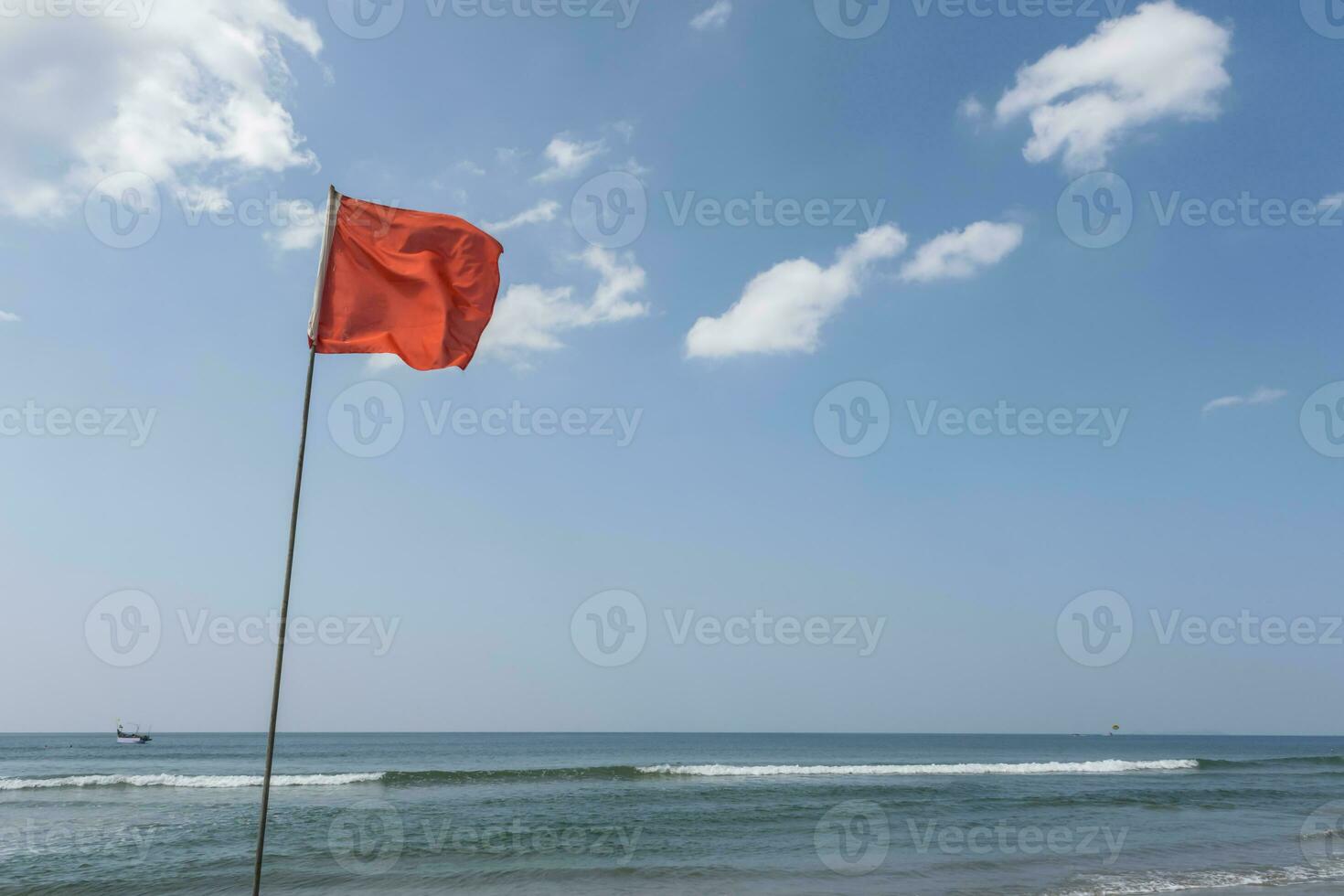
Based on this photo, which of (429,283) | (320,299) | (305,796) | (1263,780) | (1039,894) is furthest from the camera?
(1263,780)

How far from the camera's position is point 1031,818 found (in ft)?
76.9

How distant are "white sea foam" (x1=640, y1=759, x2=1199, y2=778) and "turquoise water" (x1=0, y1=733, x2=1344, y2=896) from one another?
1.95 feet

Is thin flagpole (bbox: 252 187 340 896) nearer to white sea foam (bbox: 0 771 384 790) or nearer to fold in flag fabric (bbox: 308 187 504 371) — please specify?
fold in flag fabric (bbox: 308 187 504 371)

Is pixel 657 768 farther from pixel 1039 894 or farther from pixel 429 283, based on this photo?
pixel 429 283

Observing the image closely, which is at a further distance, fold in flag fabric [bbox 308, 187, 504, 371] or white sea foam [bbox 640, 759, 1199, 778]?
white sea foam [bbox 640, 759, 1199, 778]

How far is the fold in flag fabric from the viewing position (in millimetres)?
6988

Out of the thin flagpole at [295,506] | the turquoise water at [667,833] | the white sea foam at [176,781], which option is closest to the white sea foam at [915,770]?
the turquoise water at [667,833]

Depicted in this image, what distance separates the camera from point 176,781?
3309 cm

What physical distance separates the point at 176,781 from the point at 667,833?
77.4ft

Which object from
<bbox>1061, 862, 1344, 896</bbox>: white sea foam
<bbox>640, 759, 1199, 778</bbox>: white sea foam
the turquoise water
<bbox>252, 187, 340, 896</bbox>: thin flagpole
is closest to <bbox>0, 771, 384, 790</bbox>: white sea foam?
the turquoise water

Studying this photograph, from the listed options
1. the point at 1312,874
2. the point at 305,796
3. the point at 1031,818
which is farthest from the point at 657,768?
the point at 1312,874

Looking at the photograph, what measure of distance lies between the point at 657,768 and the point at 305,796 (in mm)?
15836

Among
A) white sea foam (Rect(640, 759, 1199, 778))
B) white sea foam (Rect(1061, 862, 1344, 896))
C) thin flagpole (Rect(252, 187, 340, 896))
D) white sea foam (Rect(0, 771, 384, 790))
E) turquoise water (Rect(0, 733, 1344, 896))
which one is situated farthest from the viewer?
white sea foam (Rect(640, 759, 1199, 778))

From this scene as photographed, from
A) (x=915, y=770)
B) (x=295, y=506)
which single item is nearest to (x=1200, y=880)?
(x=295, y=506)
